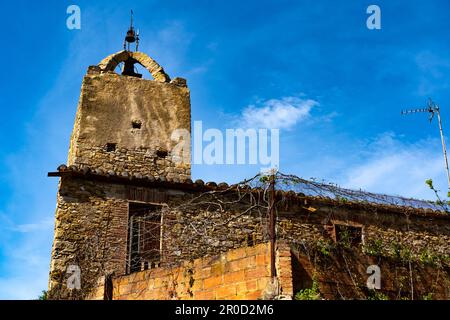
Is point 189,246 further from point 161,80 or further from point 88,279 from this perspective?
point 161,80

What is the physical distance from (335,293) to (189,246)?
181 inches

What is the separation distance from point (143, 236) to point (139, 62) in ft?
22.4

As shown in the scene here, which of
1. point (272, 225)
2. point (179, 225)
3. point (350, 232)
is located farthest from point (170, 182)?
point (272, 225)

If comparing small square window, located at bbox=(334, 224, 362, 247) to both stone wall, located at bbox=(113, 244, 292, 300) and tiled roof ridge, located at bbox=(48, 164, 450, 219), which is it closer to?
tiled roof ridge, located at bbox=(48, 164, 450, 219)

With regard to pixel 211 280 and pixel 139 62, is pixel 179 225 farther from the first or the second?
pixel 139 62

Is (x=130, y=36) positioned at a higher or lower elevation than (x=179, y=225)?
higher

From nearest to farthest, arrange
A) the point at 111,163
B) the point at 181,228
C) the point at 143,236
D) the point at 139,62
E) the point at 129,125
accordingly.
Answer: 1. the point at 143,236
2. the point at 181,228
3. the point at 111,163
4. the point at 129,125
5. the point at 139,62

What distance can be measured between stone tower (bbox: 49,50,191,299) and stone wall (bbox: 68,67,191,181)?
0.08 feet

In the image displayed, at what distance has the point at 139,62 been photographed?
55.0ft

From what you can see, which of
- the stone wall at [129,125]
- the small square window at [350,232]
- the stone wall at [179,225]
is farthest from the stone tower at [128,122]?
the small square window at [350,232]

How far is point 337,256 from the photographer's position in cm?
770

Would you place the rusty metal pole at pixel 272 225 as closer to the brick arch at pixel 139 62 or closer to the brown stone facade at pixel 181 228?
the brown stone facade at pixel 181 228

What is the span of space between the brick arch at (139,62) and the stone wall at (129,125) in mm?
377

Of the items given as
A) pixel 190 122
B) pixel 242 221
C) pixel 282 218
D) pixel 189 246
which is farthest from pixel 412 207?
pixel 190 122
